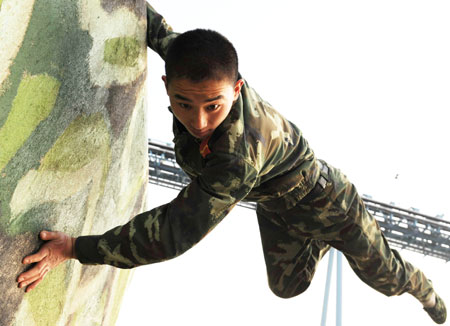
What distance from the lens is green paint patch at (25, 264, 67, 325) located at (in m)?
2.26

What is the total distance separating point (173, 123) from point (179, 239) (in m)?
0.54

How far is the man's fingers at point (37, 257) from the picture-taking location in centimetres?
204

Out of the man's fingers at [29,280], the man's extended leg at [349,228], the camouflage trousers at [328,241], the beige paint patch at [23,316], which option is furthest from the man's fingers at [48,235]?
the man's extended leg at [349,228]

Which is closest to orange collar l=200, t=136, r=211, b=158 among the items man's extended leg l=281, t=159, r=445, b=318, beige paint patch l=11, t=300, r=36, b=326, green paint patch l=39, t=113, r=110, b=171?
green paint patch l=39, t=113, r=110, b=171

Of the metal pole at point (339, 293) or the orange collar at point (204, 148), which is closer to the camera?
the orange collar at point (204, 148)

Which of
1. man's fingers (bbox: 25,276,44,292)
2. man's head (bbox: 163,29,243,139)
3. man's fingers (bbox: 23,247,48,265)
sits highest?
man's head (bbox: 163,29,243,139)

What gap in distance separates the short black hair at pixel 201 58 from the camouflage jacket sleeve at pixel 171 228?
0.31 m

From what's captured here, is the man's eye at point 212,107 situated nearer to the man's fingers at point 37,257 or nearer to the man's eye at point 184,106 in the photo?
the man's eye at point 184,106

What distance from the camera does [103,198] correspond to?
2725mm

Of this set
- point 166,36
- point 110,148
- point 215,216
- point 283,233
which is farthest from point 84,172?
point 283,233

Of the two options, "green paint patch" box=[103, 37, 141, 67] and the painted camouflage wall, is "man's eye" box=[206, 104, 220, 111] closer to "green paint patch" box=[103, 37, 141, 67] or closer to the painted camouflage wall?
the painted camouflage wall

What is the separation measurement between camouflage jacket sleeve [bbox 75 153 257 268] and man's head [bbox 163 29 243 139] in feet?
0.59

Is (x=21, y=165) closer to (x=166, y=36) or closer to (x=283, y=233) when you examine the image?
(x=166, y=36)

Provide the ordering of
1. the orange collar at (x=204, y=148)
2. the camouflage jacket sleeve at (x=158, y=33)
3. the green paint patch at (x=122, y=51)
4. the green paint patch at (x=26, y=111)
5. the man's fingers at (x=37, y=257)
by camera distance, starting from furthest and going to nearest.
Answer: the camouflage jacket sleeve at (x=158, y=33)
the green paint patch at (x=122, y=51)
the orange collar at (x=204, y=148)
the man's fingers at (x=37, y=257)
the green paint patch at (x=26, y=111)
